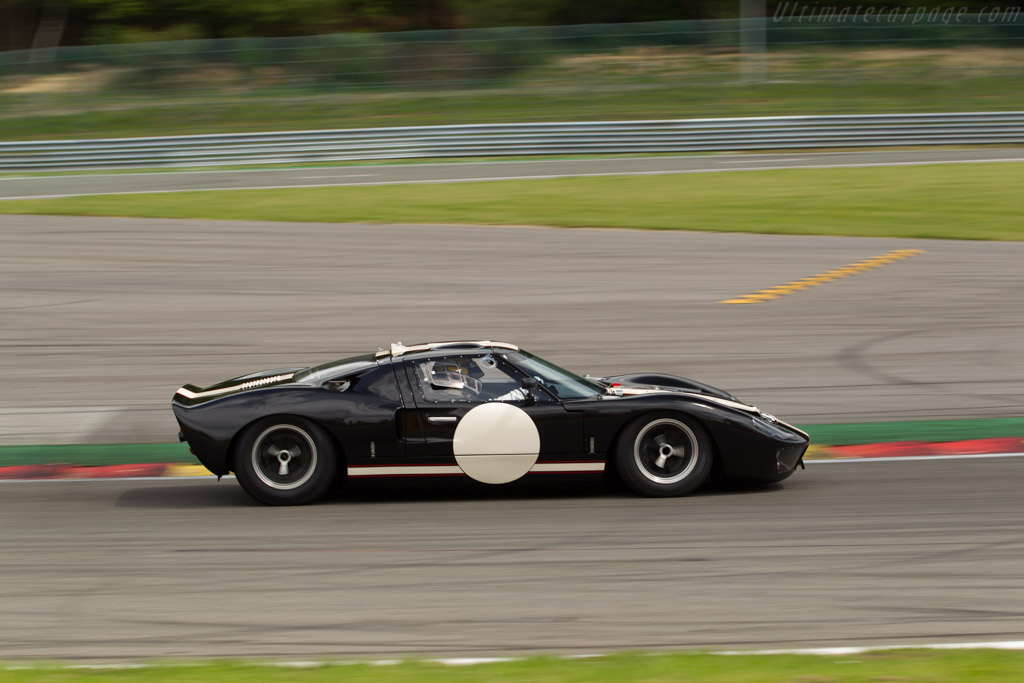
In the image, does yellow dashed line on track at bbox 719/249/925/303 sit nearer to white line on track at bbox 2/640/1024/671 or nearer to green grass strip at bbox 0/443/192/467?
green grass strip at bbox 0/443/192/467

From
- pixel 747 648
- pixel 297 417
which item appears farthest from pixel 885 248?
pixel 747 648

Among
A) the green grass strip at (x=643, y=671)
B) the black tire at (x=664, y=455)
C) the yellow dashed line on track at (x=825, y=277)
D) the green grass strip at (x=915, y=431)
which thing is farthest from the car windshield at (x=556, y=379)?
the yellow dashed line on track at (x=825, y=277)

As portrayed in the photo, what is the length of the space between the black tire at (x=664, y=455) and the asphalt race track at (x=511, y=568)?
0.14 meters

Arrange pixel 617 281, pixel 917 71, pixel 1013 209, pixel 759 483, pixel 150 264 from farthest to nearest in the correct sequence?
pixel 917 71 → pixel 1013 209 → pixel 150 264 → pixel 617 281 → pixel 759 483

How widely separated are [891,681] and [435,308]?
10.1 m

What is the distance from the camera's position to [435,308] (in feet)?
46.0

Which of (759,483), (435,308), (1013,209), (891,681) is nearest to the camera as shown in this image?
(891,681)

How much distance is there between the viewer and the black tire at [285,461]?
23.6 ft

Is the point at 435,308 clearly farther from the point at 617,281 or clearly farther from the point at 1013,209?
the point at 1013,209

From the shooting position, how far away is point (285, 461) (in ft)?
23.9

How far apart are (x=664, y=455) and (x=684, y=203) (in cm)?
1454

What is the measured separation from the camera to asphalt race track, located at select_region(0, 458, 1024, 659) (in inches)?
203

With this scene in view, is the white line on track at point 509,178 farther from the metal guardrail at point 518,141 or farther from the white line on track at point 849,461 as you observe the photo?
the white line on track at point 849,461

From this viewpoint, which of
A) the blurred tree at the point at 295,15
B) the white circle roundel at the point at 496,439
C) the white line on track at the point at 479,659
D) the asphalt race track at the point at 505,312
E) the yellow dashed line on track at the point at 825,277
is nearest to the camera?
the white line on track at the point at 479,659
